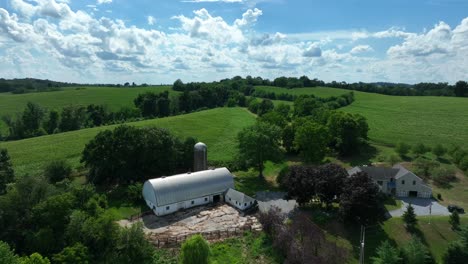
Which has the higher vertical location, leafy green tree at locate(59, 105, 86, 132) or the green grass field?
leafy green tree at locate(59, 105, 86, 132)

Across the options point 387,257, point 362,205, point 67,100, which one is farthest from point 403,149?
point 67,100

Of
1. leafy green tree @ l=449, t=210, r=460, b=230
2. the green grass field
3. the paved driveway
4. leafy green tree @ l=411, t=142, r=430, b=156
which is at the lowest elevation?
the green grass field

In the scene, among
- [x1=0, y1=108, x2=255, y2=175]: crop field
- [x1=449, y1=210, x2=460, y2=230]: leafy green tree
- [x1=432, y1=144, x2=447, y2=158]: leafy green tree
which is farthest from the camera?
[x1=432, y1=144, x2=447, y2=158]: leafy green tree

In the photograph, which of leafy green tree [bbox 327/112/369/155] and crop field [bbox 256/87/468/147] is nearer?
leafy green tree [bbox 327/112/369/155]

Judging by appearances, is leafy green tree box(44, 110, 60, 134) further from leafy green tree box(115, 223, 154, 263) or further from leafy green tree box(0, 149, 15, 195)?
leafy green tree box(115, 223, 154, 263)

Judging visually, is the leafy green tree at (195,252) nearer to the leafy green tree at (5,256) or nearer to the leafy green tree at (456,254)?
the leafy green tree at (5,256)

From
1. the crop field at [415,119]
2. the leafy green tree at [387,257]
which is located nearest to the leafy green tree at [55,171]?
the leafy green tree at [387,257]

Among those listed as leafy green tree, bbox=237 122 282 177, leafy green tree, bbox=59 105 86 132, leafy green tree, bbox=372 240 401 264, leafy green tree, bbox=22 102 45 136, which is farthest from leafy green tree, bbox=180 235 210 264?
leafy green tree, bbox=59 105 86 132

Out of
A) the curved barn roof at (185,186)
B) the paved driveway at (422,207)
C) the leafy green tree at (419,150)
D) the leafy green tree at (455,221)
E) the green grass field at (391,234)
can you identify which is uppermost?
the leafy green tree at (419,150)
